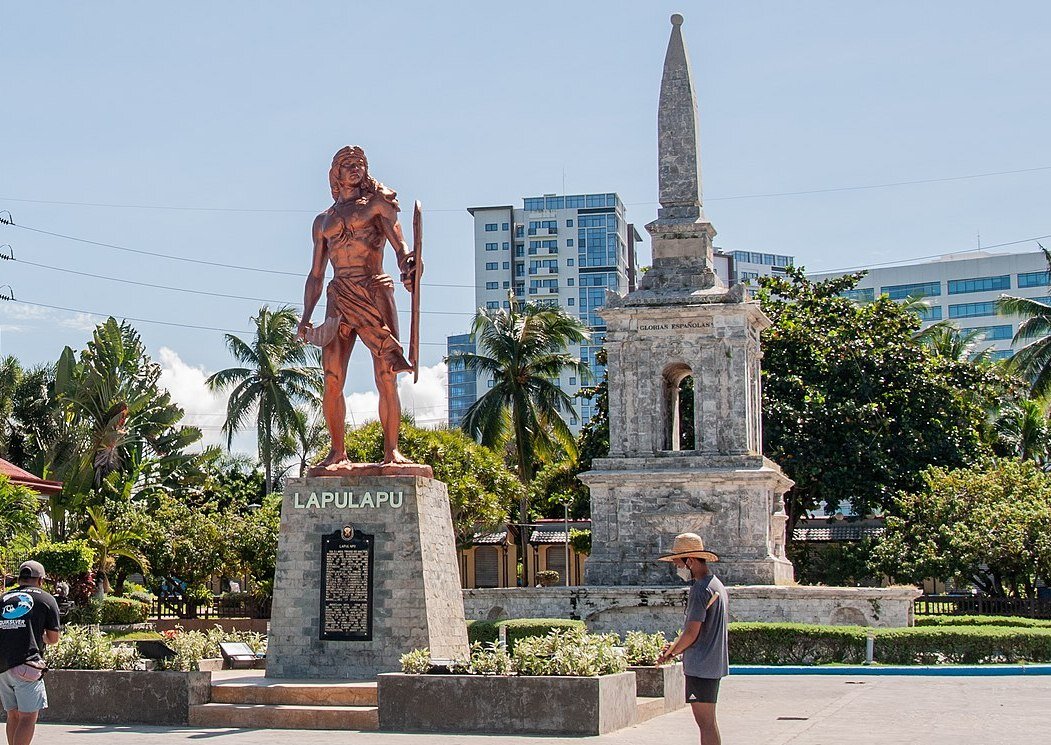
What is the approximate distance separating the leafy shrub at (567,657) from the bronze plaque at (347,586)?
249 cm

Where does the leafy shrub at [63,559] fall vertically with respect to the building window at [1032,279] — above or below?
below

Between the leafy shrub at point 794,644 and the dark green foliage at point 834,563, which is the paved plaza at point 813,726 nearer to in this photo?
the leafy shrub at point 794,644

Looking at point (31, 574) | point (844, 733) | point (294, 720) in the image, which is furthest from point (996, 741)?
point (31, 574)

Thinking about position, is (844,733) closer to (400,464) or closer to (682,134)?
(400,464)

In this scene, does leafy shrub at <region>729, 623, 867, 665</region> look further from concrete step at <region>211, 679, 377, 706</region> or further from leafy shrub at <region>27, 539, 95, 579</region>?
leafy shrub at <region>27, 539, 95, 579</region>

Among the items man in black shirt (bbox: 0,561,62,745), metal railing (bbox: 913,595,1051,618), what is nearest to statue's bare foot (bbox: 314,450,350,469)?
man in black shirt (bbox: 0,561,62,745)

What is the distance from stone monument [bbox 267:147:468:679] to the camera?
16766mm

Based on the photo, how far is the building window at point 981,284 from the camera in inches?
4824

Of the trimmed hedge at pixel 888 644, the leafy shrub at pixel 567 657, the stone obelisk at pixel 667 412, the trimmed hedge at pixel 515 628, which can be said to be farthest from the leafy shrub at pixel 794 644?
the leafy shrub at pixel 567 657

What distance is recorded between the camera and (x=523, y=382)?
5103 cm

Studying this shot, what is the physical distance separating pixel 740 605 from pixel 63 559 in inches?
669

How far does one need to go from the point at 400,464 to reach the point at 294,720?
139 inches

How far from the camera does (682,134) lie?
35156 millimetres

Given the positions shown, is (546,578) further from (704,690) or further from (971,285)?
(971,285)
